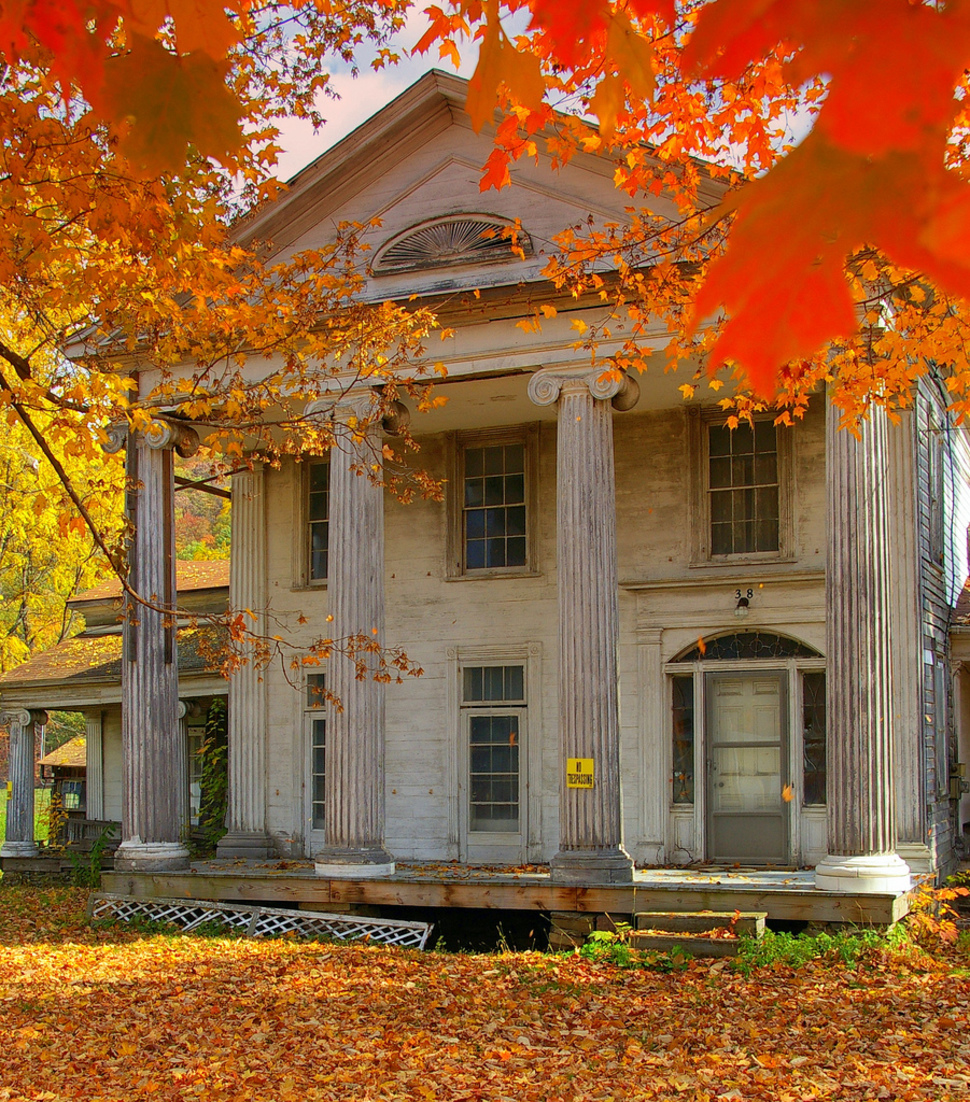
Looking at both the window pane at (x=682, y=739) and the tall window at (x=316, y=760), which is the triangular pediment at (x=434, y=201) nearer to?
the window pane at (x=682, y=739)

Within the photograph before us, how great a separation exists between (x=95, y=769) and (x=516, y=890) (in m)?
12.1

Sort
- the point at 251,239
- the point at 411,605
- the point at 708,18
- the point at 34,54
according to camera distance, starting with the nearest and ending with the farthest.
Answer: the point at 708,18 < the point at 34,54 < the point at 251,239 < the point at 411,605

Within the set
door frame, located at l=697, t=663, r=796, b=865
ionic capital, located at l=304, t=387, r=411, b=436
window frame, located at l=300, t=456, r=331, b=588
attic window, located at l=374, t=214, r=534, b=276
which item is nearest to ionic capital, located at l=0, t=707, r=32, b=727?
window frame, located at l=300, t=456, r=331, b=588

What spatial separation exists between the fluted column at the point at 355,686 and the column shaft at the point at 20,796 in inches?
374

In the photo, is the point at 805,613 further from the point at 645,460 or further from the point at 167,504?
the point at 167,504

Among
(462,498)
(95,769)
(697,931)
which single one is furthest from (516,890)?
(95,769)

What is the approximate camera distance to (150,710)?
50.3ft

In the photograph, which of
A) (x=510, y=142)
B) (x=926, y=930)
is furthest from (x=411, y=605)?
(x=510, y=142)

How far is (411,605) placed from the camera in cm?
1764

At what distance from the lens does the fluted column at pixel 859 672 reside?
12.1m

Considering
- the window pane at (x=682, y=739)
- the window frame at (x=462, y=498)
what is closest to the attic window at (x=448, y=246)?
the window frame at (x=462, y=498)

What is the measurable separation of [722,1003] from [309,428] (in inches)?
235

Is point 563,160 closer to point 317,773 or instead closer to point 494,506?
point 494,506

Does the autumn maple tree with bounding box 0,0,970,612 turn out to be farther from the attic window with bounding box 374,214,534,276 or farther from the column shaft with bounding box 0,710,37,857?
the column shaft with bounding box 0,710,37,857
